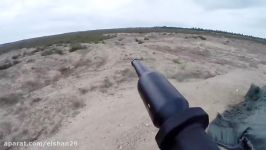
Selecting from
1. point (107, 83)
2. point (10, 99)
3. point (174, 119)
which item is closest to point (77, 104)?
point (107, 83)

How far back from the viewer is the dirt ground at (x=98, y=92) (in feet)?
33.6

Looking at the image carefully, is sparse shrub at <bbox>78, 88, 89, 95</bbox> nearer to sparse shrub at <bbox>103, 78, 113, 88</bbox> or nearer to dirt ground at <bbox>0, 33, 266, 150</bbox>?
dirt ground at <bbox>0, 33, 266, 150</bbox>

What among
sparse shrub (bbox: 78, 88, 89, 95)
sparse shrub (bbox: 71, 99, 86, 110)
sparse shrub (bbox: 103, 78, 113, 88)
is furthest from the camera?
sparse shrub (bbox: 103, 78, 113, 88)

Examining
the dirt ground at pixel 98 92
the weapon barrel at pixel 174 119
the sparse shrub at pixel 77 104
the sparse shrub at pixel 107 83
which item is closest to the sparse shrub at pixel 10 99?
the dirt ground at pixel 98 92

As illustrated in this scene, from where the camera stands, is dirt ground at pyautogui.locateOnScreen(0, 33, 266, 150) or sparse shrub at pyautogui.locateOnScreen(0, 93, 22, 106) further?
sparse shrub at pyautogui.locateOnScreen(0, 93, 22, 106)

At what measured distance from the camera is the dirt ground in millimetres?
10234

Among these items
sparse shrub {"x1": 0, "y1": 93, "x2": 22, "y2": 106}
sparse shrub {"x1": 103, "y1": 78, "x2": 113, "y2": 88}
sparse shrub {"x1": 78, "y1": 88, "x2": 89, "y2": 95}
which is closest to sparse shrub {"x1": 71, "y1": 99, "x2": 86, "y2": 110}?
sparse shrub {"x1": 78, "y1": 88, "x2": 89, "y2": 95}

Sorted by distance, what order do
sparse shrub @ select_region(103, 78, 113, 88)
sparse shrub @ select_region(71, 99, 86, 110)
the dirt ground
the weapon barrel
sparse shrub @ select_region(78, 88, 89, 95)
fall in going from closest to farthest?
the weapon barrel
the dirt ground
sparse shrub @ select_region(71, 99, 86, 110)
sparse shrub @ select_region(78, 88, 89, 95)
sparse shrub @ select_region(103, 78, 113, 88)

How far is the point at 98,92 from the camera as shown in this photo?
13.2m

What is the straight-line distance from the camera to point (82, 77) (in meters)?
15.2

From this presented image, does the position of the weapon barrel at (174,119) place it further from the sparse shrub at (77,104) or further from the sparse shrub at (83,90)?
the sparse shrub at (83,90)

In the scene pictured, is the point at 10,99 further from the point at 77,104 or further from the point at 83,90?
the point at 77,104

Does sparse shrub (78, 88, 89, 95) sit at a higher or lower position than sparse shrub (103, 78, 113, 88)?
lower

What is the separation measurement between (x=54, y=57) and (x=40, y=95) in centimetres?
531
